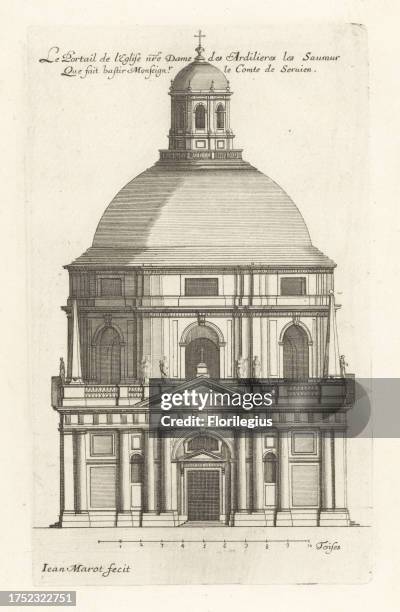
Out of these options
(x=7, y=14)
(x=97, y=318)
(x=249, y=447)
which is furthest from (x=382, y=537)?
(x=7, y=14)

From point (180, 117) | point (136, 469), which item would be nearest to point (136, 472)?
point (136, 469)

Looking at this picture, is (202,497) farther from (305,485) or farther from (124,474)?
(305,485)

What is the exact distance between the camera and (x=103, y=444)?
19.4 meters

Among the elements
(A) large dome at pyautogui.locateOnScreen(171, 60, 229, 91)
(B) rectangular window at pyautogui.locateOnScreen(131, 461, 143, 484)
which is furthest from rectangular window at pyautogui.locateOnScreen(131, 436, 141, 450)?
(A) large dome at pyautogui.locateOnScreen(171, 60, 229, 91)

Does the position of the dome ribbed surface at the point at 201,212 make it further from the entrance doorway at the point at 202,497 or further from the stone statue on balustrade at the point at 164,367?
the entrance doorway at the point at 202,497

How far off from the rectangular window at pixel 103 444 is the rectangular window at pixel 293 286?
2.33 meters

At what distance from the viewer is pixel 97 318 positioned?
1952cm

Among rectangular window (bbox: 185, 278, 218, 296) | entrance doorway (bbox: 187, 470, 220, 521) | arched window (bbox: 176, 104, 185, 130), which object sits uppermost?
arched window (bbox: 176, 104, 185, 130)

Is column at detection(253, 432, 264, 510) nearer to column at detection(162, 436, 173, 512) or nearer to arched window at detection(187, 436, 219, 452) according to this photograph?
arched window at detection(187, 436, 219, 452)

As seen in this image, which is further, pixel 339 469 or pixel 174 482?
pixel 174 482

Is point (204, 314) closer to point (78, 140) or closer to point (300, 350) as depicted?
point (300, 350)

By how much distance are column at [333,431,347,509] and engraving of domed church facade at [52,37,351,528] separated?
1cm

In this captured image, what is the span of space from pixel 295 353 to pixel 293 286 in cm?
82

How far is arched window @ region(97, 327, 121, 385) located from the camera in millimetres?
19234
